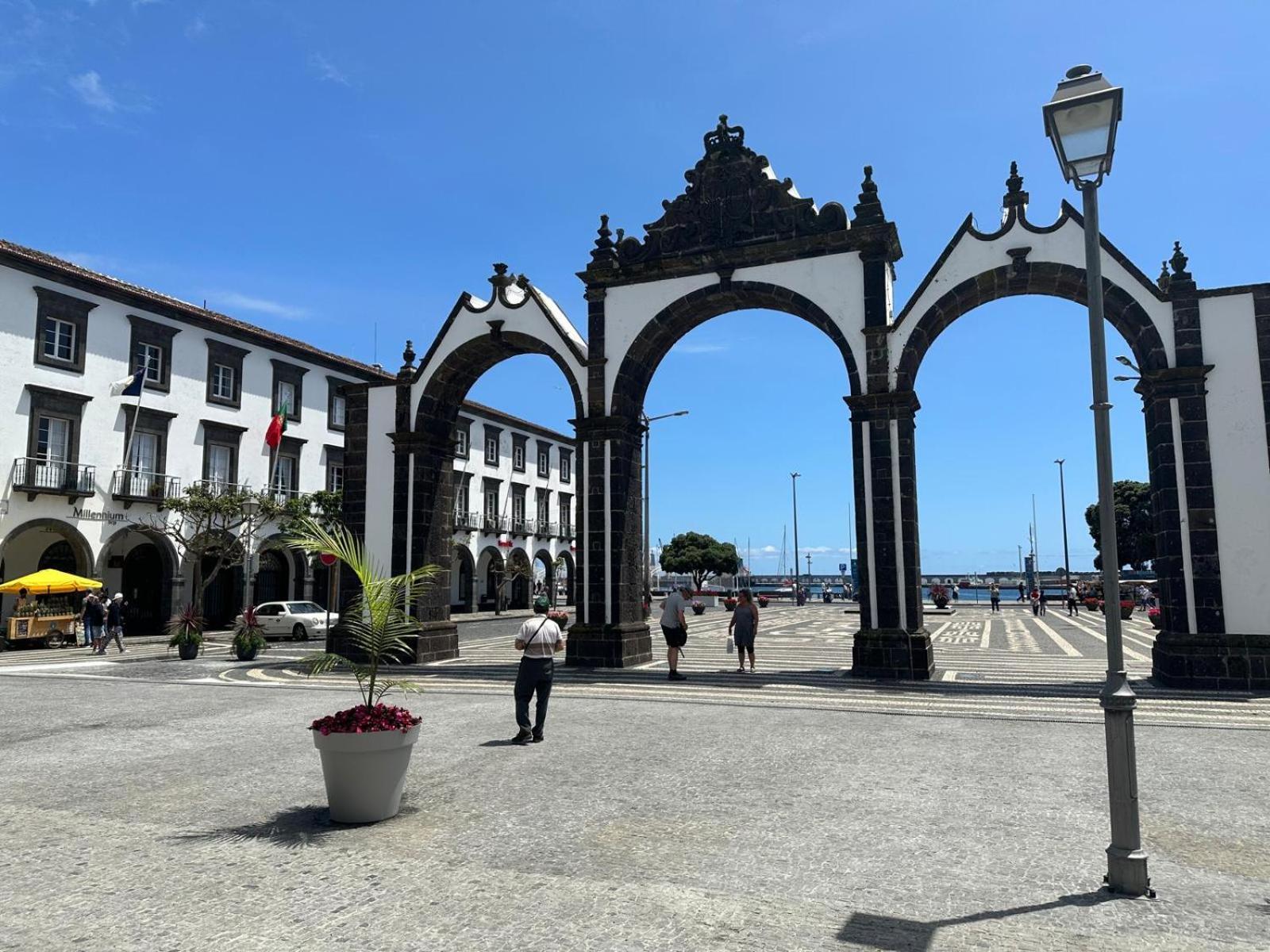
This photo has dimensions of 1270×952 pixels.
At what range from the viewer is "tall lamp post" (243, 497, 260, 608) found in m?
28.9

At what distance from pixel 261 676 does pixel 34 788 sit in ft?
31.1

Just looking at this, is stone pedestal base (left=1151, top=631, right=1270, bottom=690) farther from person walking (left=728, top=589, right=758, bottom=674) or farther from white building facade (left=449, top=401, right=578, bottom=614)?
white building facade (left=449, top=401, right=578, bottom=614)

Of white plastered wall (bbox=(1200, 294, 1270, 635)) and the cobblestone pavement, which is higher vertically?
white plastered wall (bbox=(1200, 294, 1270, 635))

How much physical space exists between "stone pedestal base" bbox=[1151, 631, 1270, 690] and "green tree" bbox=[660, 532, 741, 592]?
223 ft

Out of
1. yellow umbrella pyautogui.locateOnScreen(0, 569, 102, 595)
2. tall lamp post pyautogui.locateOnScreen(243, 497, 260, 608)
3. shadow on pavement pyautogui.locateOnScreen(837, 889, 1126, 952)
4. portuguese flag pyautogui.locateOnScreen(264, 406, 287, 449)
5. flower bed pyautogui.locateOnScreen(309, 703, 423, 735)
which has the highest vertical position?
portuguese flag pyautogui.locateOnScreen(264, 406, 287, 449)

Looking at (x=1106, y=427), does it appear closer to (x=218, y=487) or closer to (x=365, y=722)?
(x=365, y=722)

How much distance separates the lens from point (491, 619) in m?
42.0

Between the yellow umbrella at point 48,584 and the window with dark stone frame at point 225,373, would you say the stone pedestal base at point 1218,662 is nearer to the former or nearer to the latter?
the yellow umbrella at point 48,584

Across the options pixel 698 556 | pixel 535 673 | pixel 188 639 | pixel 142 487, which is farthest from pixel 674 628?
pixel 698 556

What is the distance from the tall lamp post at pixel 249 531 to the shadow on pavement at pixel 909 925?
28.0 metres

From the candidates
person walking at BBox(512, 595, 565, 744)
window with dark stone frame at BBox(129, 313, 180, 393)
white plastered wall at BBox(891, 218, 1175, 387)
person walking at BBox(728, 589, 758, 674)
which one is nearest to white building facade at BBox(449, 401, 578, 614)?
window with dark stone frame at BBox(129, 313, 180, 393)

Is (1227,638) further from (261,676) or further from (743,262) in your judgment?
(261,676)

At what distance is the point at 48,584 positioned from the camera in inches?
963

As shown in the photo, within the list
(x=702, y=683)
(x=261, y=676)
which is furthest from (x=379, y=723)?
(x=261, y=676)
